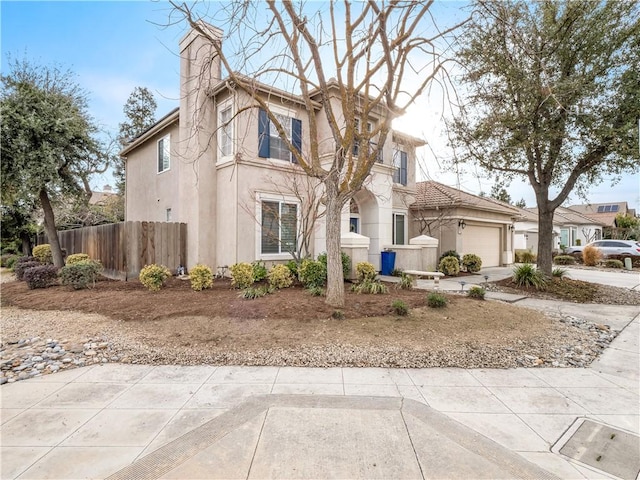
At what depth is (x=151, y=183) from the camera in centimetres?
1450

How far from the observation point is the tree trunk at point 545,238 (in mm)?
11828

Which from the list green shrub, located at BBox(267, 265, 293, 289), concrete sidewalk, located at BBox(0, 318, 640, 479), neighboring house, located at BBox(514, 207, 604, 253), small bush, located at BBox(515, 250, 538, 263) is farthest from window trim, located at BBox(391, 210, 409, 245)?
neighboring house, located at BBox(514, 207, 604, 253)

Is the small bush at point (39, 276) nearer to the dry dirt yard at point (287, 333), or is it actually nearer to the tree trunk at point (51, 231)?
the dry dirt yard at point (287, 333)

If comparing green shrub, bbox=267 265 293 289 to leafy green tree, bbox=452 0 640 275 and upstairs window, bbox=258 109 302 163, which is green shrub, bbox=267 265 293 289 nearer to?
upstairs window, bbox=258 109 302 163

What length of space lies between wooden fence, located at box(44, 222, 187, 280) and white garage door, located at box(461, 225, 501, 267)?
13850 millimetres

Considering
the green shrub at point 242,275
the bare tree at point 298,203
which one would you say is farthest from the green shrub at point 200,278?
the bare tree at point 298,203

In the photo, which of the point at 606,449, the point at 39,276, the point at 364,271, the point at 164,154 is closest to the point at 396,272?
the point at 364,271

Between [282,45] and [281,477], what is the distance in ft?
25.2

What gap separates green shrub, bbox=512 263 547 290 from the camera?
11.0 meters

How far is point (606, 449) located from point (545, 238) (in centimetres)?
1102

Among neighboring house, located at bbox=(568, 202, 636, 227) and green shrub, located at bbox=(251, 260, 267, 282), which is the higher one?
neighboring house, located at bbox=(568, 202, 636, 227)

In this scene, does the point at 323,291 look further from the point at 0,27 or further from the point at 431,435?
the point at 0,27

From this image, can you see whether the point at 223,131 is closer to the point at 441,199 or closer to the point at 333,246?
the point at 333,246

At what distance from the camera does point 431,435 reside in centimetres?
297
